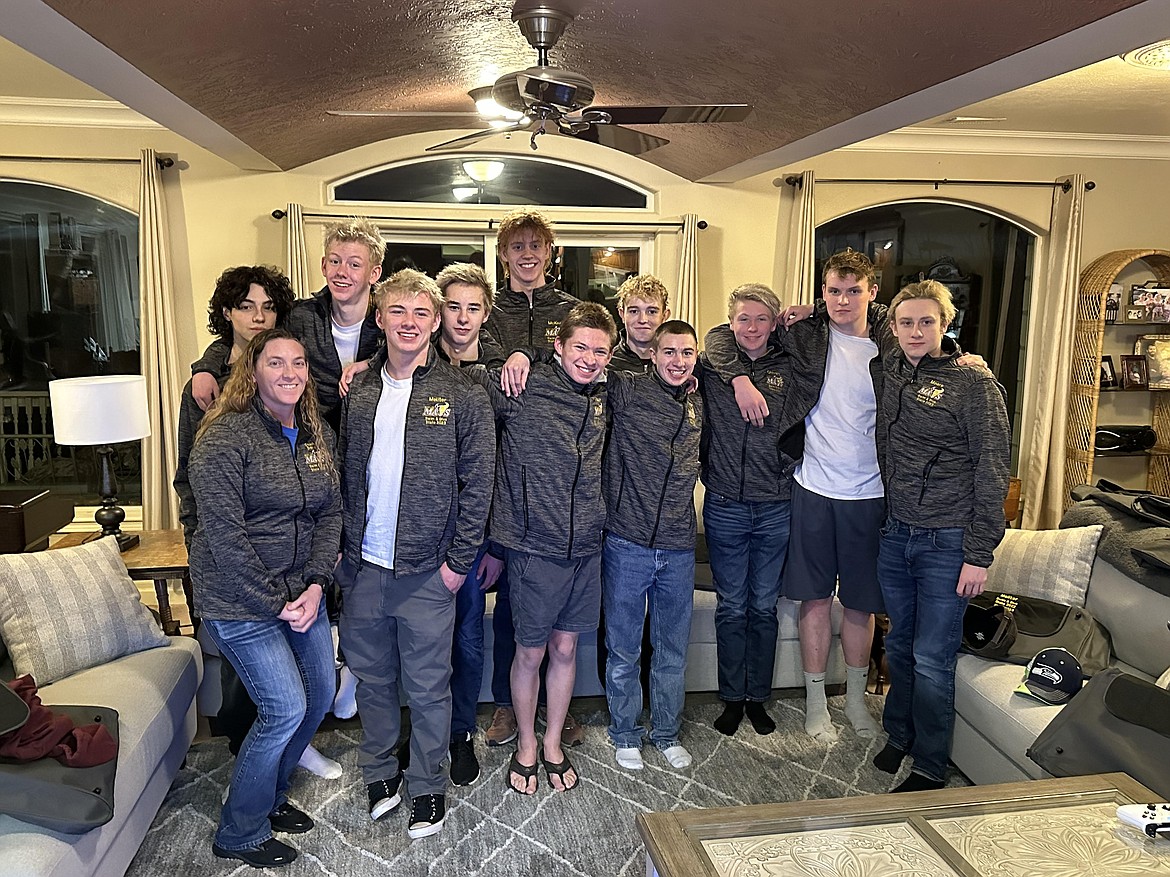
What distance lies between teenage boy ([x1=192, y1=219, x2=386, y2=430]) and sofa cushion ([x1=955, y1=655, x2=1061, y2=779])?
2236 mm

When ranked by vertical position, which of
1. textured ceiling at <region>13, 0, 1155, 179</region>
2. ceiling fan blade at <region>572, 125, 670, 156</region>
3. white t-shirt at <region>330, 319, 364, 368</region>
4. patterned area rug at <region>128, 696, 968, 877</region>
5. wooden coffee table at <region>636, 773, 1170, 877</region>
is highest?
textured ceiling at <region>13, 0, 1155, 179</region>

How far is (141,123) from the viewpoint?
4965mm

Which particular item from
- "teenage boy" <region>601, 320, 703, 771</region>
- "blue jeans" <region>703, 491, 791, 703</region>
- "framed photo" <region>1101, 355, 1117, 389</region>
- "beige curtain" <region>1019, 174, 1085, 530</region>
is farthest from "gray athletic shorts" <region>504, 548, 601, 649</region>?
"framed photo" <region>1101, 355, 1117, 389</region>

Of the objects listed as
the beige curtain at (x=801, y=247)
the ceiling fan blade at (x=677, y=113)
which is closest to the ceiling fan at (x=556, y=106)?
the ceiling fan blade at (x=677, y=113)

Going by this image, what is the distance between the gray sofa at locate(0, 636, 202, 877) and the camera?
1.88 m

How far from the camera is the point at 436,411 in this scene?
2430 millimetres

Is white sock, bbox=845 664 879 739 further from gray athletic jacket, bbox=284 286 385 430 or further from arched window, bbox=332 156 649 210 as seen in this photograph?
arched window, bbox=332 156 649 210

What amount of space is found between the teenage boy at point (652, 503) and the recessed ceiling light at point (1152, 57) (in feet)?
8.17

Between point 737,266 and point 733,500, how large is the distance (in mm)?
3028

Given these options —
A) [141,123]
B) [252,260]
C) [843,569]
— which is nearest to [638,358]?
[843,569]

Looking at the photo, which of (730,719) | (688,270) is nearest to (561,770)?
(730,719)

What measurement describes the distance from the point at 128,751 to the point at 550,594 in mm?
1232

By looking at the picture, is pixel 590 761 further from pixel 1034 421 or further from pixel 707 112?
pixel 1034 421

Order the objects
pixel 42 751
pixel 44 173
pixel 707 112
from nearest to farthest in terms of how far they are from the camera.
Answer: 1. pixel 42 751
2. pixel 707 112
3. pixel 44 173
